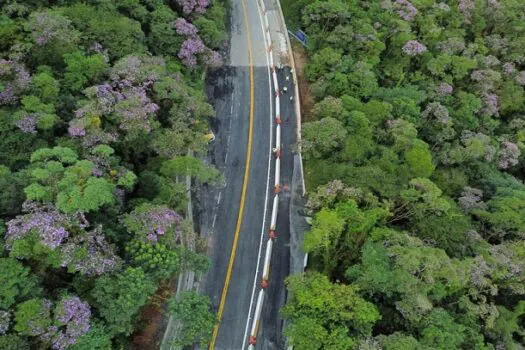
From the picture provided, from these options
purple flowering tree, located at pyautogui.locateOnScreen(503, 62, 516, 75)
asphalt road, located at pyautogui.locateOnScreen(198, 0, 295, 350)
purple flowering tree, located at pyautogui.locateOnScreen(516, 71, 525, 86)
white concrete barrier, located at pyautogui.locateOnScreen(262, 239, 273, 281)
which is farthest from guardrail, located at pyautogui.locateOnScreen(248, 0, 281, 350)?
purple flowering tree, located at pyautogui.locateOnScreen(516, 71, 525, 86)

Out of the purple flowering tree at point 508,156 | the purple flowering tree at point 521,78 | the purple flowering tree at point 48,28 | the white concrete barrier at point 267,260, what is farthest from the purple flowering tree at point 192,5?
the purple flowering tree at point 521,78

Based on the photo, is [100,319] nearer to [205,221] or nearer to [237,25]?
[205,221]

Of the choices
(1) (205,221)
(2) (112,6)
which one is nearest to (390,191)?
(1) (205,221)

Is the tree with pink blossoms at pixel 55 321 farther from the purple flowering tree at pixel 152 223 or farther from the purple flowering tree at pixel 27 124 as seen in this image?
the purple flowering tree at pixel 27 124

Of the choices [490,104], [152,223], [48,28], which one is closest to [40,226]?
[152,223]

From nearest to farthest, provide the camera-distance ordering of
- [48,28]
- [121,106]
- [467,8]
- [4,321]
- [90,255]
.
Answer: [4,321] < [90,255] < [121,106] < [48,28] < [467,8]

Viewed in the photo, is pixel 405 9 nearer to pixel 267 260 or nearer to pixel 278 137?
pixel 278 137
